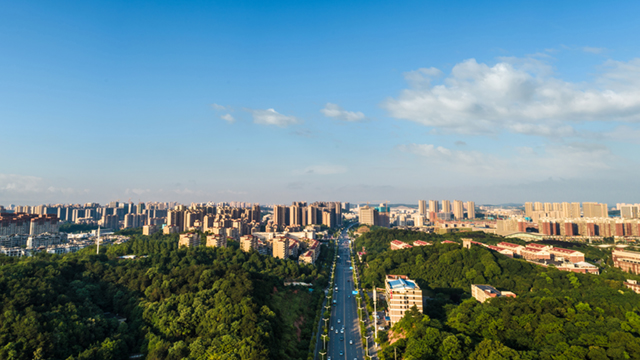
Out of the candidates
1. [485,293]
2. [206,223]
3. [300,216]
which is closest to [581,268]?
[485,293]

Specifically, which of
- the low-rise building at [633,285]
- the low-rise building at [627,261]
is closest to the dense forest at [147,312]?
the low-rise building at [633,285]

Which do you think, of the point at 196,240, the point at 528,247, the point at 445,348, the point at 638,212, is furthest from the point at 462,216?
the point at 445,348

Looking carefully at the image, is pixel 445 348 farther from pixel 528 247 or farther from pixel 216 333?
pixel 528 247

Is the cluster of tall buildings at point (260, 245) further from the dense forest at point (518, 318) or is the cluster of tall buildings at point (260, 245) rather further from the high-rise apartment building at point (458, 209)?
the high-rise apartment building at point (458, 209)

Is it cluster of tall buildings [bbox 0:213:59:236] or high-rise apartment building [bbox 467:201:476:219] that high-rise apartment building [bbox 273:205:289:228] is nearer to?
cluster of tall buildings [bbox 0:213:59:236]

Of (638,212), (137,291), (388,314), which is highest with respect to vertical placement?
(638,212)
